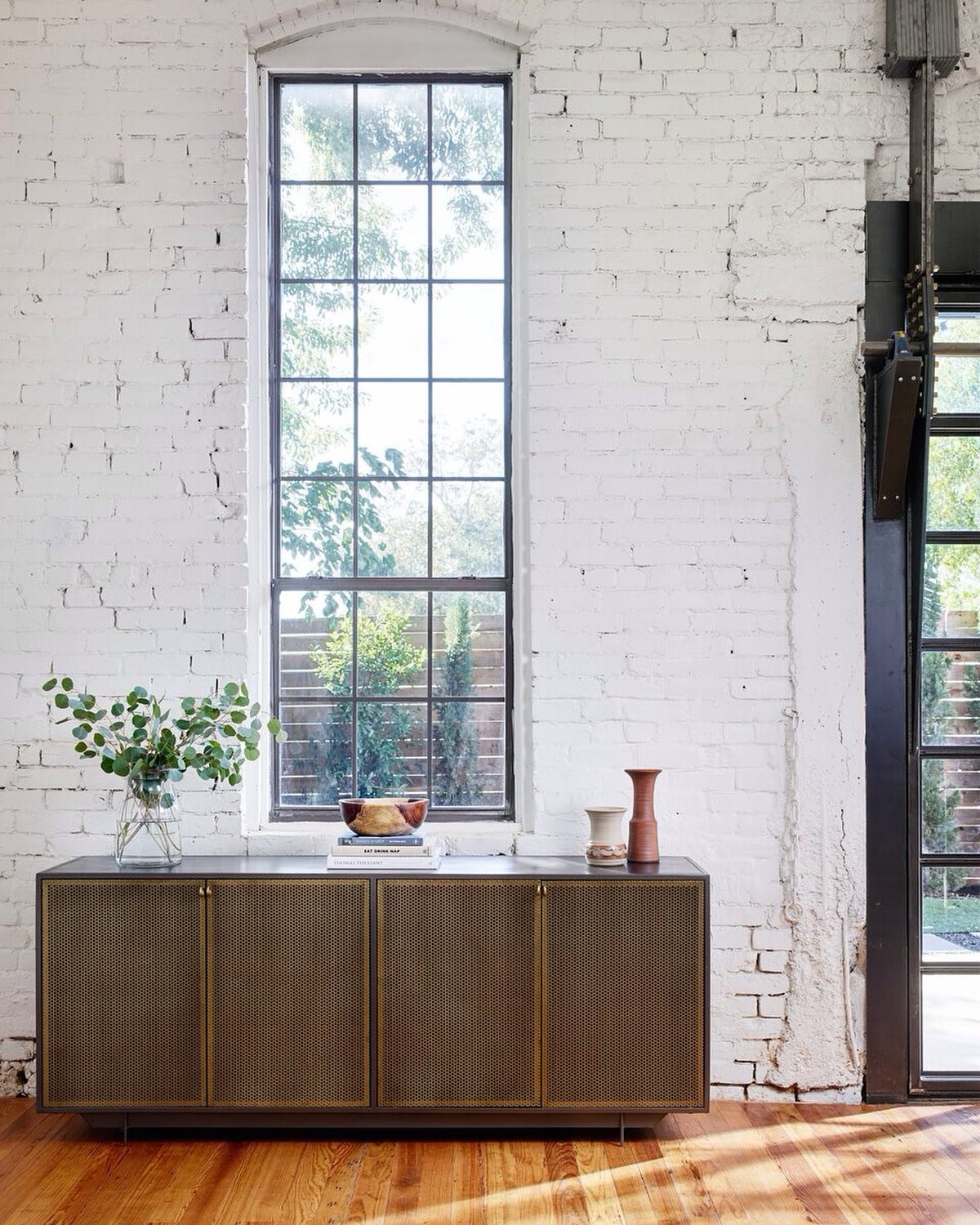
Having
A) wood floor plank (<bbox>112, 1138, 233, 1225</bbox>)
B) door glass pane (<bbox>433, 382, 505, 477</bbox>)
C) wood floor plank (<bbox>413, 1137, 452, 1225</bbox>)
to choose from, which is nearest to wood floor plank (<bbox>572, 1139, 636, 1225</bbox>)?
wood floor plank (<bbox>413, 1137, 452, 1225</bbox>)

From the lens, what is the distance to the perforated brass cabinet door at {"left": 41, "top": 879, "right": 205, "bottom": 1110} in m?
3.23

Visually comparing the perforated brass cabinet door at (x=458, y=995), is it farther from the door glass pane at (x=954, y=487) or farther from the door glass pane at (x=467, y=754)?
the door glass pane at (x=954, y=487)

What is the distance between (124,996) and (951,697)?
2.90 meters

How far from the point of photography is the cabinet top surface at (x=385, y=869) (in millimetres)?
3270

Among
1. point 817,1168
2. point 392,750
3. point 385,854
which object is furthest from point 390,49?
point 817,1168

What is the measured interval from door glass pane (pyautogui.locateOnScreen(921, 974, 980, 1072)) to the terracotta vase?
1.16 metres

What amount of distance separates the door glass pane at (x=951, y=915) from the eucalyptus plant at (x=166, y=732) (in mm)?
2333

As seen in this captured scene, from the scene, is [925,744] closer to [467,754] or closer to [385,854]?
[467,754]

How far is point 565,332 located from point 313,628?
137cm

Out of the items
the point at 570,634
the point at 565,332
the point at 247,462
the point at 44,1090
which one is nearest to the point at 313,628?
the point at 247,462

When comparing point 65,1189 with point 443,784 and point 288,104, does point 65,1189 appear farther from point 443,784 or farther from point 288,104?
point 288,104

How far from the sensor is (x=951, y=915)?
376 cm

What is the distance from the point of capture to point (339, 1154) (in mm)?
3174

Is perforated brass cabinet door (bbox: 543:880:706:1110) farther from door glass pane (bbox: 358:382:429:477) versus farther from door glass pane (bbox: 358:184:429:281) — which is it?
door glass pane (bbox: 358:184:429:281)
